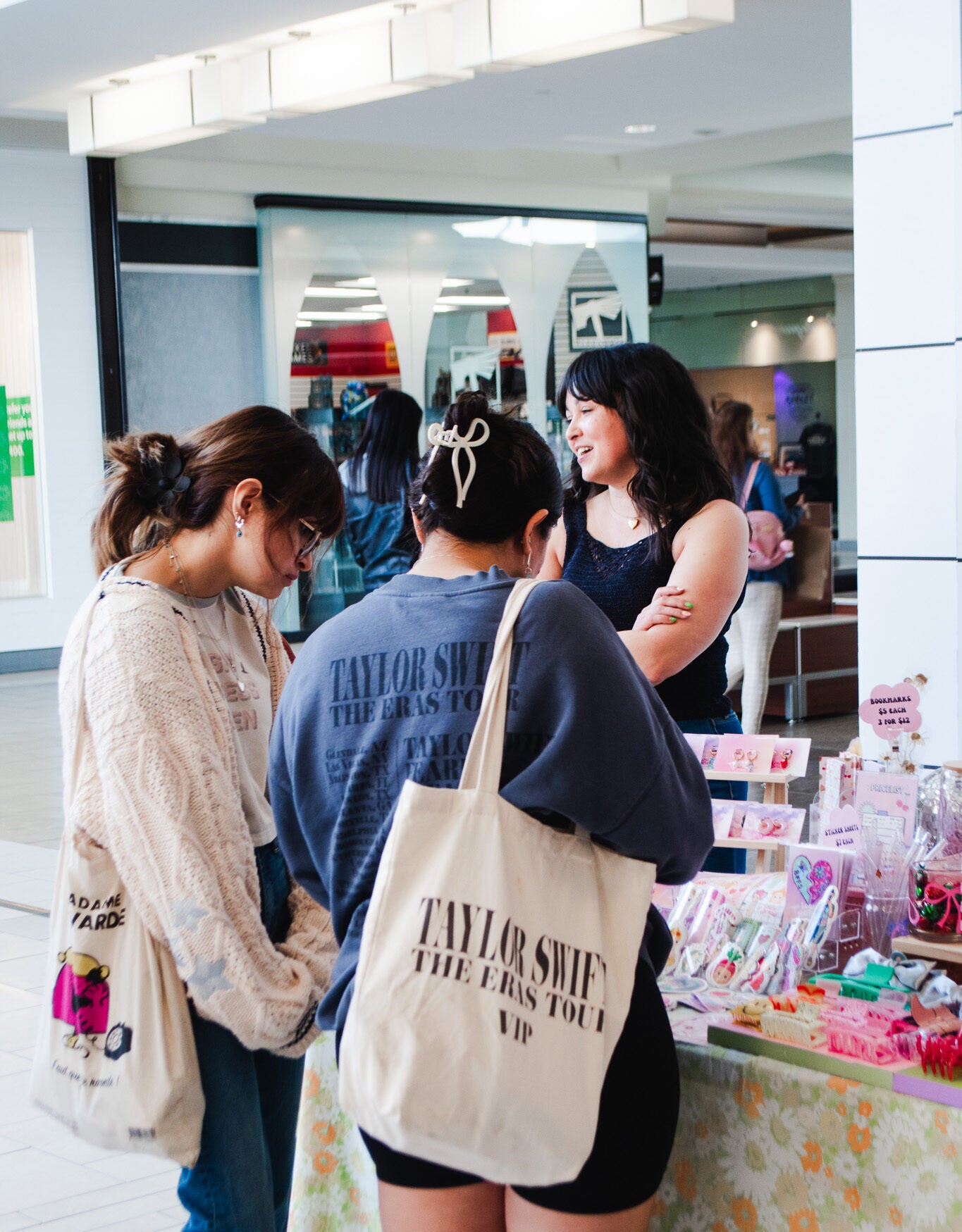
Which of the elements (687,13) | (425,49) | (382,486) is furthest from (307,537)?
(425,49)

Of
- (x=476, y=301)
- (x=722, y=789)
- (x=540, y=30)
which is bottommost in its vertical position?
(x=722, y=789)

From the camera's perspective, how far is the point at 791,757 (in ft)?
8.19

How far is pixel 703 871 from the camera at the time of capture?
2.44m

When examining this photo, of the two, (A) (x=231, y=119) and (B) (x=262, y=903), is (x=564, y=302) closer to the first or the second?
(A) (x=231, y=119)

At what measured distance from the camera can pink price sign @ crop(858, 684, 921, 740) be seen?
2217mm

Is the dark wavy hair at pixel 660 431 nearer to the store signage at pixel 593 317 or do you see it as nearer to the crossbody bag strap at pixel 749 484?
the crossbody bag strap at pixel 749 484

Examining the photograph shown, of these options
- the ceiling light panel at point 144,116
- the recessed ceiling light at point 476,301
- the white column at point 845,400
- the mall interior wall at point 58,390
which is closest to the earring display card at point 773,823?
the ceiling light panel at point 144,116

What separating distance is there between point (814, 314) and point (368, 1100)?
2048cm

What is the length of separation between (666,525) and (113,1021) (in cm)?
135

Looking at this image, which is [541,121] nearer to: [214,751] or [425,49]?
[425,49]

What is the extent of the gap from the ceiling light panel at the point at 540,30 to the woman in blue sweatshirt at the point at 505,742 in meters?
5.51

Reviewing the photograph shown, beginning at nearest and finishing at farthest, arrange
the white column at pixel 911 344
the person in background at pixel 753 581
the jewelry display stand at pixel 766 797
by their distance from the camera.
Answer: the jewelry display stand at pixel 766 797
the white column at pixel 911 344
the person in background at pixel 753 581

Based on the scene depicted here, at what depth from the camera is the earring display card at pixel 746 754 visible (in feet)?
8.12

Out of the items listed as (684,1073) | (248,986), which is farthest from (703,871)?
(248,986)
